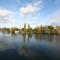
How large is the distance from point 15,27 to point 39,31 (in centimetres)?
2621

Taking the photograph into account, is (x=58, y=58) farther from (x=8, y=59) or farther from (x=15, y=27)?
(x=15, y=27)

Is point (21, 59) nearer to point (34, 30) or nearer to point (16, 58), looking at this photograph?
point (16, 58)

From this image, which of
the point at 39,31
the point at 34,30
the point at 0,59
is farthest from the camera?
the point at 34,30

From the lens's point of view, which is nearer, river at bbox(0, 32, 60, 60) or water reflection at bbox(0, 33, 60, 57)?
river at bbox(0, 32, 60, 60)

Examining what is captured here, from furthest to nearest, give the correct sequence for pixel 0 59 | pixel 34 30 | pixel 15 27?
pixel 15 27
pixel 34 30
pixel 0 59

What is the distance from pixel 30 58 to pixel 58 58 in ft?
10.7

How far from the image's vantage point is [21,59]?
36.2 ft

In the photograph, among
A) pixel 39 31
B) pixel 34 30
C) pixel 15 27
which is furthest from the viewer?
pixel 15 27

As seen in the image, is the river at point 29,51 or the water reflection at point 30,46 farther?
the water reflection at point 30,46

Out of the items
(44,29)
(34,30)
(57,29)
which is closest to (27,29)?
(34,30)

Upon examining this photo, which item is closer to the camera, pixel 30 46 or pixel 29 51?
pixel 29 51

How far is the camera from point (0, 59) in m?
11.0

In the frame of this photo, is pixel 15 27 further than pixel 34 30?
Yes

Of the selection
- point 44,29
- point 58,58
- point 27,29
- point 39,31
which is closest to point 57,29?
point 44,29
